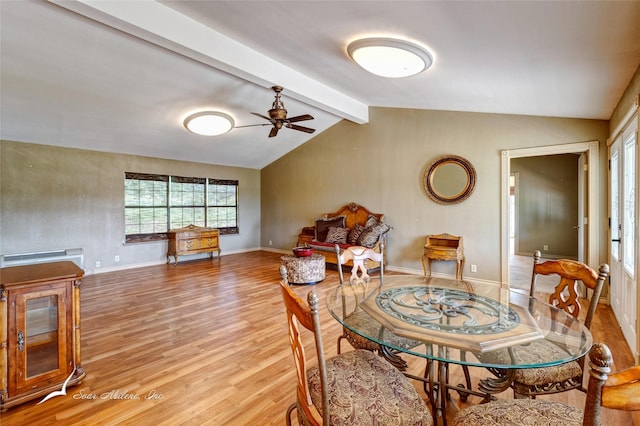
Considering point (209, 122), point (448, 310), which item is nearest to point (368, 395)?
point (448, 310)

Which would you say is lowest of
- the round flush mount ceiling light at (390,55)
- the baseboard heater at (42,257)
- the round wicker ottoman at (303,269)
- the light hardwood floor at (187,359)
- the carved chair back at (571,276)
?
the light hardwood floor at (187,359)

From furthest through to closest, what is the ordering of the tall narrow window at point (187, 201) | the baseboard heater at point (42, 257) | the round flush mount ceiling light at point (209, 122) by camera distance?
the tall narrow window at point (187, 201), the round flush mount ceiling light at point (209, 122), the baseboard heater at point (42, 257)

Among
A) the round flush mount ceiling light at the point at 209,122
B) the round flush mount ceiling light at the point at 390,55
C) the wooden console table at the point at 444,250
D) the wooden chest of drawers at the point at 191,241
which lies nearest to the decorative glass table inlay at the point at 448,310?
the round flush mount ceiling light at the point at 390,55

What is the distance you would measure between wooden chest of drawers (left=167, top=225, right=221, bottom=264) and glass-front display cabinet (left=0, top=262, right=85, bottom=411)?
4410mm

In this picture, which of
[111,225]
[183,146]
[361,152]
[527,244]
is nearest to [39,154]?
[111,225]

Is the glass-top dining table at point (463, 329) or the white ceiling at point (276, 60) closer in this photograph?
the glass-top dining table at point (463, 329)

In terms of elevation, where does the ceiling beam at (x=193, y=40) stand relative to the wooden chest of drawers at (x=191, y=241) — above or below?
above

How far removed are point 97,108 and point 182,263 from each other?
345cm

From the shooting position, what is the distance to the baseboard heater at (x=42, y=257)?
15.3 feet

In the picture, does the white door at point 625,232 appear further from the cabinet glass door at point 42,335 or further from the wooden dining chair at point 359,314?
the cabinet glass door at point 42,335

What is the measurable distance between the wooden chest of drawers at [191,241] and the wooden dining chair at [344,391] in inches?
224

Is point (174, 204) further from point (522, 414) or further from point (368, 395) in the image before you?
point (522, 414)

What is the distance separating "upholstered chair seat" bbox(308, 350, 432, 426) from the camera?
4.12 feet

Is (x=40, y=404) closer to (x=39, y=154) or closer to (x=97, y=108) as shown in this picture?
(x=97, y=108)
